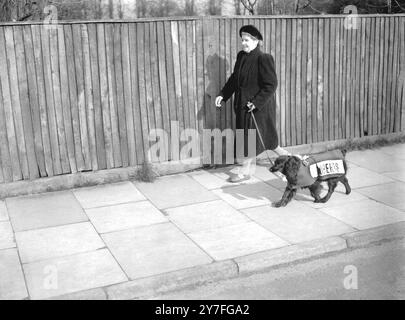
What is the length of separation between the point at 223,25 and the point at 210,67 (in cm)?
63

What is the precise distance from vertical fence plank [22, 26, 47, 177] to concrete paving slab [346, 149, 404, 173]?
180 inches

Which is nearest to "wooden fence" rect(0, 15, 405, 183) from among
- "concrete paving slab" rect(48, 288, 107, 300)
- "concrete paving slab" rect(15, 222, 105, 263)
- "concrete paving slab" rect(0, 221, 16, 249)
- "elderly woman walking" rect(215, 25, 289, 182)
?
"elderly woman walking" rect(215, 25, 289, 182)

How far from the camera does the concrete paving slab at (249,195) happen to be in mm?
6617

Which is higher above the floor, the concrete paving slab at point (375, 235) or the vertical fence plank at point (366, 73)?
the vertical fence plank at point (366, 73)

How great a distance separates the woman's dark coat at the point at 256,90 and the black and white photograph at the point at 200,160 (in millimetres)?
22

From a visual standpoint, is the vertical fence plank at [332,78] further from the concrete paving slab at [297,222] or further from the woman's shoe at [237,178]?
the concrete paving slab at [297,222]

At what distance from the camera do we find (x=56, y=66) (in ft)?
22.8

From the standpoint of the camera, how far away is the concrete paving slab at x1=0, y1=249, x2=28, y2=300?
178 inches

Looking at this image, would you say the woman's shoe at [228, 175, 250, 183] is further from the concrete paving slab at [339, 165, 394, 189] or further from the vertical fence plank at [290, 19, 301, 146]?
the vertical fence plank at [290, 19, 301, 146]

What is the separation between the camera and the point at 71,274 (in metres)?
4.88

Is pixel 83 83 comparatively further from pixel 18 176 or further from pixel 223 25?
pixel 223 25
